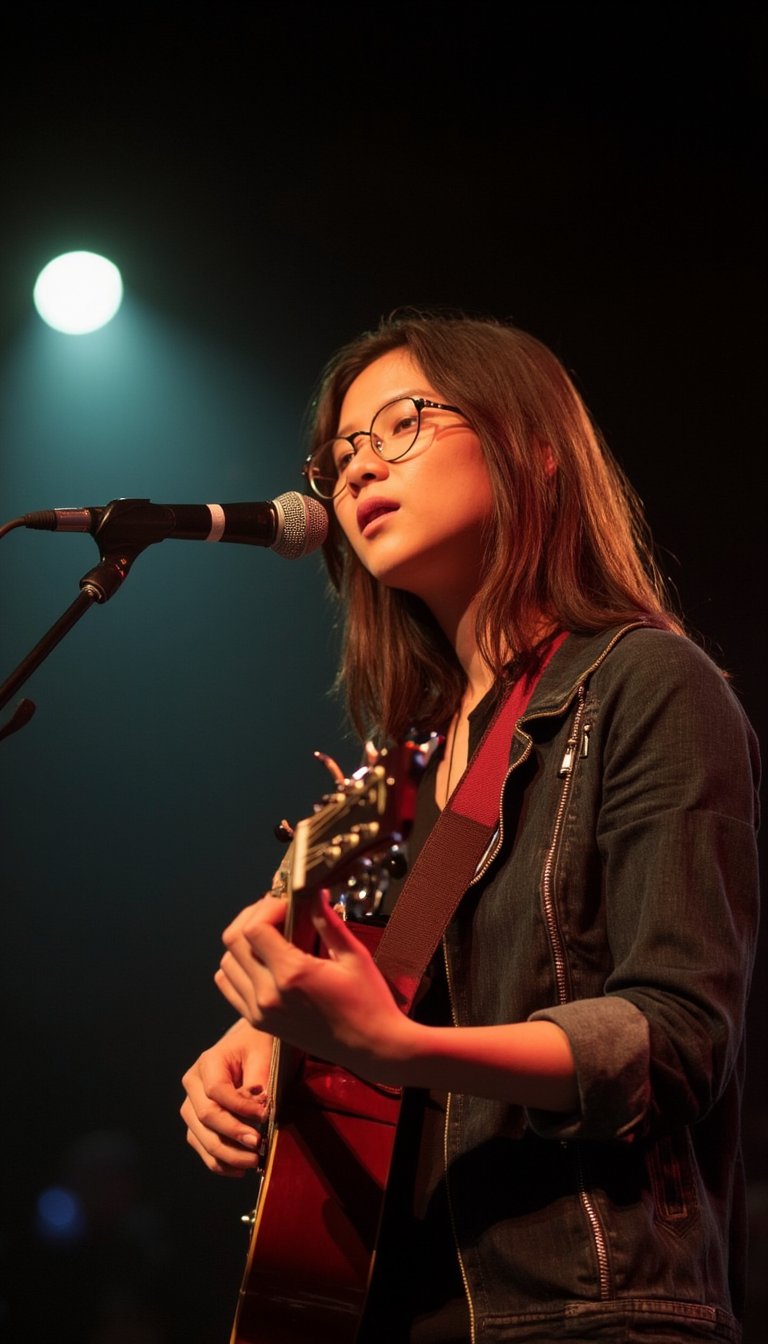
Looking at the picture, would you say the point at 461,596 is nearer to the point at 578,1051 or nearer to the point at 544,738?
the point at 544,738

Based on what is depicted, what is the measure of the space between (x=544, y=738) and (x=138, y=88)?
→ 3345 millimetres

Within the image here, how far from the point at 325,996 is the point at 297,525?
1.28m

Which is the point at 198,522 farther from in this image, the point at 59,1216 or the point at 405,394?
the point at 59,1216

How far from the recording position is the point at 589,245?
4.35 meters

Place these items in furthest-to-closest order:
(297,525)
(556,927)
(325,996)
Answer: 1. (297,525)
2. (556,927)
3. (325,996)

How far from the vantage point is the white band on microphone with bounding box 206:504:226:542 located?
2338 millimetres

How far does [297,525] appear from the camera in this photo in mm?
2451

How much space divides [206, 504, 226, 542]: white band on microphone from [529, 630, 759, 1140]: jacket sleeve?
0.83 metres

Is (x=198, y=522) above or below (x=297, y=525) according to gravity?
above

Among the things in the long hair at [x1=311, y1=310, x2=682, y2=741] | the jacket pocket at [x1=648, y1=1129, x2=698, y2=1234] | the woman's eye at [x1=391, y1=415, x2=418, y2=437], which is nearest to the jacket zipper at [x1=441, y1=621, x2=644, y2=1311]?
the jacket pocket at [x1=648, y1=1129, x2=698, y2=1234]

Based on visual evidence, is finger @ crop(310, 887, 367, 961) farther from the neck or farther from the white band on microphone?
the neck

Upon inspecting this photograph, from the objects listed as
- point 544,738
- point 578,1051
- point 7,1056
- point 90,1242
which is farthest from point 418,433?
point 90,1242

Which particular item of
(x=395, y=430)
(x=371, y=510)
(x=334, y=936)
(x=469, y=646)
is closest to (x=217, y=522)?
(x=371, y=510)

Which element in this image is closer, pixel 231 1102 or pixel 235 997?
pixel 235 997
